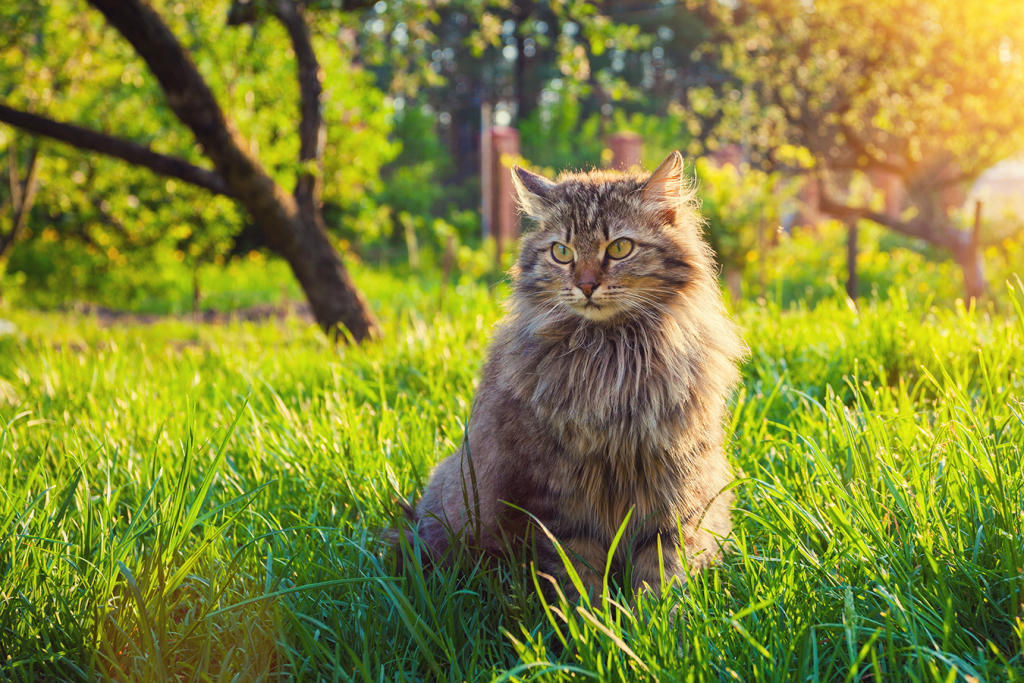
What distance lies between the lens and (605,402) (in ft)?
5.73

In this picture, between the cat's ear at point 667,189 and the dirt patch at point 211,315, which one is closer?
the cat's ear at point 667,189

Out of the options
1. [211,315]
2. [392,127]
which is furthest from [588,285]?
[392,127]

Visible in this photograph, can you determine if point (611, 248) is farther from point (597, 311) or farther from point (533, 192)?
point (533, 192)

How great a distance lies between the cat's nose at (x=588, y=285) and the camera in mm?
1794

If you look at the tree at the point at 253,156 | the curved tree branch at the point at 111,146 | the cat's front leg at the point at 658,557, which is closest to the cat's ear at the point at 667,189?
the cat's front leg at the point at 658,557

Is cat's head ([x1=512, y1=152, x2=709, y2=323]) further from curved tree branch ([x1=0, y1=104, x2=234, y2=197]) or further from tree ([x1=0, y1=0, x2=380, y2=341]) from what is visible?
curved tree branch ([x1=0, y1=104, x2=234, y2=197])

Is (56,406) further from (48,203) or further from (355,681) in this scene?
(48,203)

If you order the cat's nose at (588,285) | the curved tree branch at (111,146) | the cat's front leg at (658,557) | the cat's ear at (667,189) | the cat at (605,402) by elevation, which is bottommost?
the cat's front leg at (658,557)

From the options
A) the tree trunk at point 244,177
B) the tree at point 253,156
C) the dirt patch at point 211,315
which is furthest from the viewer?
the dirt patch at point 211,315

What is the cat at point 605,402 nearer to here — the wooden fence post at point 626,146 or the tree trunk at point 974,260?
the tree trunk at point 974,260

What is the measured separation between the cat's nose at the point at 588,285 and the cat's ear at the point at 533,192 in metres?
0.35

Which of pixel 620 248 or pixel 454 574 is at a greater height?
pixel 620 248

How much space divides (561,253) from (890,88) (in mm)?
12220

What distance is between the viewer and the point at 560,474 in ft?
5.58
